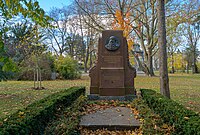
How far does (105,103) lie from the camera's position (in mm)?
7434

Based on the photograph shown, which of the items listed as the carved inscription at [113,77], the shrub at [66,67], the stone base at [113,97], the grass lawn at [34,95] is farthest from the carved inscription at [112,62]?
the shrub at [66,67]

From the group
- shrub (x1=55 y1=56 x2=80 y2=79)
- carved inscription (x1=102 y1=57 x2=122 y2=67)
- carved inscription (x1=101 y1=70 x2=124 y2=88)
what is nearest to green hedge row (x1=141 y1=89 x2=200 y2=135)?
carved inscription (x1=101 y1=70 x2=124 y2=88)

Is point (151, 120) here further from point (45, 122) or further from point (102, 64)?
point (102, 64)

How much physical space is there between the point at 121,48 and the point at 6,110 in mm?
4525

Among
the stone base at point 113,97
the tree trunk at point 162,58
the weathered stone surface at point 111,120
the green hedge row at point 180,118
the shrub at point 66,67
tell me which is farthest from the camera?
the shrub at point 66,67

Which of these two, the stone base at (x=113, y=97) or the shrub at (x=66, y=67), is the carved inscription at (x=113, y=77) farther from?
the shrub at (x=66, y=67)

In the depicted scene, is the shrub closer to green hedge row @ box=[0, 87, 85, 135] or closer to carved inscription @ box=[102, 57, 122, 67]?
carved inscription @ box=[102, 57, 122, 67]

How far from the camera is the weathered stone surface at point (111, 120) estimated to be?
4.74 meters

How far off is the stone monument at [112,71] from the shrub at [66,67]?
15.8 metres

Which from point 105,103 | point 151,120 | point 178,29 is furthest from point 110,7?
point 151,120

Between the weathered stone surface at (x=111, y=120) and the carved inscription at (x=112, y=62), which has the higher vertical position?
the carved inscription at (x=112, y=62)

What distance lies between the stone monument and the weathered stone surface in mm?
2076

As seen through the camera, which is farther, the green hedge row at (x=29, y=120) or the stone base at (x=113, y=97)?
the stone base at (x=113, y=97)

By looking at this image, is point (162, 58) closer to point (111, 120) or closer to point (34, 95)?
point (111, 120)
